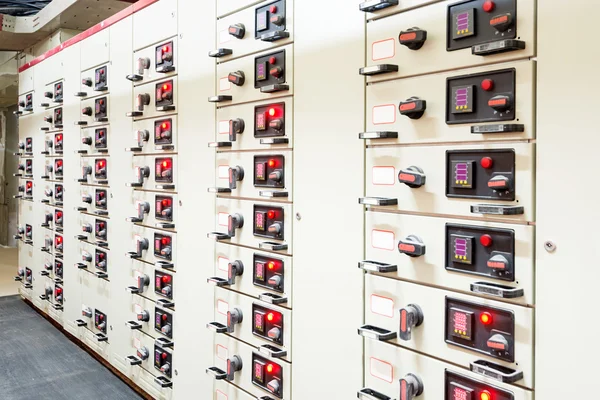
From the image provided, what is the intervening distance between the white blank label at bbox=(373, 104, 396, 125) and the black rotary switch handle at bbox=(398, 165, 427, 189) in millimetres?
173

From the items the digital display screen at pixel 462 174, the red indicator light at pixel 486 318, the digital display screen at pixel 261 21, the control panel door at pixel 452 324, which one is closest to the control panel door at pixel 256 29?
the digital display screen at pixel 261 21

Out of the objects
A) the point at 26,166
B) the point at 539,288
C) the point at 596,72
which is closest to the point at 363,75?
the point at 596,72

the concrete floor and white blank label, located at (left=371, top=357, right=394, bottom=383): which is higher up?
white blank label, located at (left=371, top=357, right=394, bottom=383)

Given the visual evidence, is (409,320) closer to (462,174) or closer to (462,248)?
(462,248)

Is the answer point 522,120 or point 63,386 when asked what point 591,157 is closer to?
point 522,120

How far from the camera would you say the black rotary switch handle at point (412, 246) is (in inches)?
62.6

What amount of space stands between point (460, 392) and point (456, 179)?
23.1 inches

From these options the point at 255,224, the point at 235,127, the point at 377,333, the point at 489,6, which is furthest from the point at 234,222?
the point at 489,6

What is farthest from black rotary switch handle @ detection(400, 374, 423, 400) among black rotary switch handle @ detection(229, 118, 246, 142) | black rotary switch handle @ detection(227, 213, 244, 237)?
black rotary switch handle @ detection(229, 118, 246, 142)

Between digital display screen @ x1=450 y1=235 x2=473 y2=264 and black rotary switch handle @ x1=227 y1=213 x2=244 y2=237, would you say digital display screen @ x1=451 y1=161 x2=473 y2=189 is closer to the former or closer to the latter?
digital display screen @ x1=450 y1=235 x2=473 y2=264

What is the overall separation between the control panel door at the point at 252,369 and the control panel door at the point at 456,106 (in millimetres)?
1018

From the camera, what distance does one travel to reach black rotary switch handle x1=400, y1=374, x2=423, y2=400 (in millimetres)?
→ 1607

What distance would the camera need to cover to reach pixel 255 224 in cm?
229

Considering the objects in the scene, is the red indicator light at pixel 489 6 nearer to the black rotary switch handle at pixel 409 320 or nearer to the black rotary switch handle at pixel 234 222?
the black rotary switch handle at pixel 409 320
